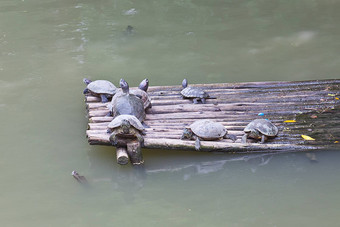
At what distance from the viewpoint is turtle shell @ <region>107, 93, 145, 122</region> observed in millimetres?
5527

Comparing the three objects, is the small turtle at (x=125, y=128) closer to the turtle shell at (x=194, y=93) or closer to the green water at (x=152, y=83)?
the green water at (x=152, y=83)

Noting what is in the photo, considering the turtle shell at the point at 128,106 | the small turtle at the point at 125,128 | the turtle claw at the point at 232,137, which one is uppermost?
the turtle shell at the point at 128,106

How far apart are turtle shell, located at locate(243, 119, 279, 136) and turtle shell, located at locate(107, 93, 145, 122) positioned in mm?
1272

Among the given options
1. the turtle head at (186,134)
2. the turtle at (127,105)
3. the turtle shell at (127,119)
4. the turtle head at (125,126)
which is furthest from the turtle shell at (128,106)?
the turtle head at (186,134)

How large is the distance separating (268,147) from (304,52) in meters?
3.32

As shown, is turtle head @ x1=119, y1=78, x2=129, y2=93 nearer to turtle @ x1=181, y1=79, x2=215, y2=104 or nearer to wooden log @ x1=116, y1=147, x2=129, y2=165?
turtle @ x1=181, y1=79, x2=215, y2=104

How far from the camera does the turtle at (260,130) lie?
206 inches

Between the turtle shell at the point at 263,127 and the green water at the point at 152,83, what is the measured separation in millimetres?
300

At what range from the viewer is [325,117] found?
5758 millimetres

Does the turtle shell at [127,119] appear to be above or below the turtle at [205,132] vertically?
above

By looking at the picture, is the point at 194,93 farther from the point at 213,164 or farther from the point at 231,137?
the point at 213,164

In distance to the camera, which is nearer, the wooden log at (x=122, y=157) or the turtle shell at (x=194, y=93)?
the wooden log at (x=122, y=157)

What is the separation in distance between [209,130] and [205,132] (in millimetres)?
53

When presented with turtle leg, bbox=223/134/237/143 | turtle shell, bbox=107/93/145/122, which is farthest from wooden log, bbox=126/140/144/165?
turtle leg, bbox=223/134/237/143
